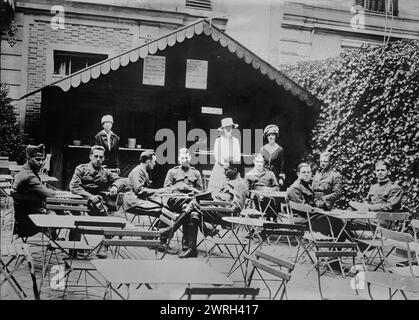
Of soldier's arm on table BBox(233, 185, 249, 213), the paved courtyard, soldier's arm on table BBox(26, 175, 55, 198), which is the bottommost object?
the paved courtyard

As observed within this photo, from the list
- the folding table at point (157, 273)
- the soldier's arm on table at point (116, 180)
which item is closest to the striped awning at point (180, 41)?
the soldier's arm on table at point (116, 180)

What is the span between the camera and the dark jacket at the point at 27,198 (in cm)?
460

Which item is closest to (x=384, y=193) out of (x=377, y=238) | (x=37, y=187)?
(x=377, y=238)

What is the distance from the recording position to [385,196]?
5.65 metres

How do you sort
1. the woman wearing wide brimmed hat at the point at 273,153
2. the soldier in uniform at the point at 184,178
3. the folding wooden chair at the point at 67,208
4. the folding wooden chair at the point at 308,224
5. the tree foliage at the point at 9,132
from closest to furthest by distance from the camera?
the folding wooden chair at the point at 67,208, the tree foliage at the point at 9,132, the folding wooden chair at the point at 308,224, the soldier in uniform at the point at 184,178, the woman wearing wide brimmed hat at the point at 273,153

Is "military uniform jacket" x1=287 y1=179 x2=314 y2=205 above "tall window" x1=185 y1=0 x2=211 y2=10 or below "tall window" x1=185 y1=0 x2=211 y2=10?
below

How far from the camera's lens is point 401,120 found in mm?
5715

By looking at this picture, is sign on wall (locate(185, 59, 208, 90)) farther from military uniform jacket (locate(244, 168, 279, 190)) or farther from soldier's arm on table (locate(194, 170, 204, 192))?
military uniform jacket (locate(244, 168, 279, 190))

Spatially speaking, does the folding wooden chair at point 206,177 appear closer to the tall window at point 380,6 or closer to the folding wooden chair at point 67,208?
the folding wooden chair at point 67,208

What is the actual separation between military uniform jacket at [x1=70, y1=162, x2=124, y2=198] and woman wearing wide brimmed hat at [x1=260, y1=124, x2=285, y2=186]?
202 centimetres

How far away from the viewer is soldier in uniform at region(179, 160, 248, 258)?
17.4 feet

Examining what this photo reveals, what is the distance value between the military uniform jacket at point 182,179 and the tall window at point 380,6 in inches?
107

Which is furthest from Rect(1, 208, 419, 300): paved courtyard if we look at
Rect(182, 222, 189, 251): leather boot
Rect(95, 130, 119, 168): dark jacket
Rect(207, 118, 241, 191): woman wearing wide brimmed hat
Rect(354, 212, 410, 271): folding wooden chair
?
Rect(95, 130, 119, 168): dark jacket
